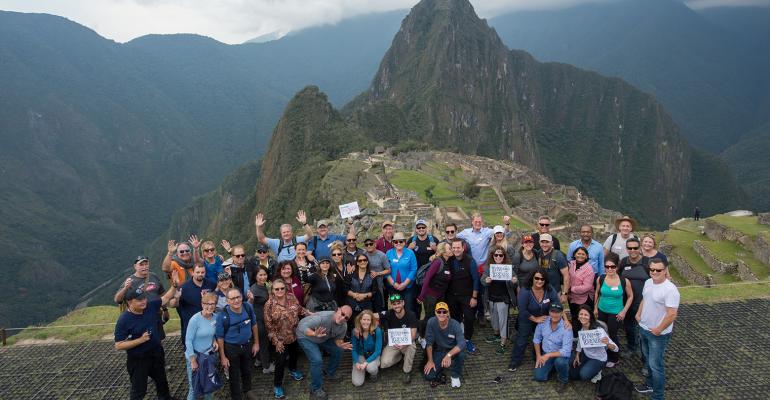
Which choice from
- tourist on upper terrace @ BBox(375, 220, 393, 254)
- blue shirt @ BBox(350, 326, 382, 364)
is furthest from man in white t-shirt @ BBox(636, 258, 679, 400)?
tourist on upper terrace @ BBox(375, 220, 393, 254)

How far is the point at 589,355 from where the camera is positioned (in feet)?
23.5

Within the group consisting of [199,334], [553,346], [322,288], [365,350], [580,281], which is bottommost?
[365,350]

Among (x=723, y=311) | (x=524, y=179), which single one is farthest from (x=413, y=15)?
(x=723, y=311)

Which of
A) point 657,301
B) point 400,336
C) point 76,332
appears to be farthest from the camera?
point 76,332

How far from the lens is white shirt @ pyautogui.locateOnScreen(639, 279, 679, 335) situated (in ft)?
21.8

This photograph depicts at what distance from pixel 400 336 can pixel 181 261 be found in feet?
13.0

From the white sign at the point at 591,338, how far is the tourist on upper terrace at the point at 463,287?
180 cm

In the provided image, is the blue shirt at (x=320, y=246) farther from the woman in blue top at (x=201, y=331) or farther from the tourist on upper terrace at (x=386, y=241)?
the woman in blue top at (x=201, y=331)

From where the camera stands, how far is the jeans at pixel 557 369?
23.9 ft

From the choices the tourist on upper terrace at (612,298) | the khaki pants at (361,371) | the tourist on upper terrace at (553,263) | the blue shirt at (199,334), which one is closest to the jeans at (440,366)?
the khaki pants at (361,371)

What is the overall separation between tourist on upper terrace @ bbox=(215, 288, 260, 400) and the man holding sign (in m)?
2.09

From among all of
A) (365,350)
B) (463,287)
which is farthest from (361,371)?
(463,287)

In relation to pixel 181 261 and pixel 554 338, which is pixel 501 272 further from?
pixel 181 261

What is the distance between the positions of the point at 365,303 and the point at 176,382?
137 inches
